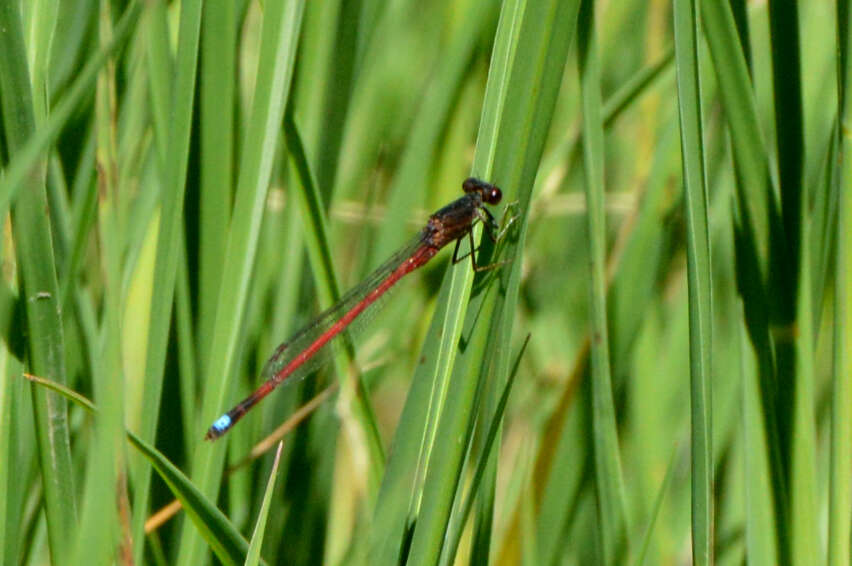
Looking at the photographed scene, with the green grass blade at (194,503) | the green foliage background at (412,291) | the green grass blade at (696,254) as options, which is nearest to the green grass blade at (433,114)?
the green foliage background at (412,291)

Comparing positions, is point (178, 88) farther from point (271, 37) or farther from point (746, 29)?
point (746, 29)

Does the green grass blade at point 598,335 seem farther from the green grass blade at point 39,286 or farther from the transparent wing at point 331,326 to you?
the green grass blade at point 39,286

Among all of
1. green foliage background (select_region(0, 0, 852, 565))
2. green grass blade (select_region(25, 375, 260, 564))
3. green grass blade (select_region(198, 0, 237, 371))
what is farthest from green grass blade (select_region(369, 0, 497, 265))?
green grass blade (select_region(25, 375, 260, 564))

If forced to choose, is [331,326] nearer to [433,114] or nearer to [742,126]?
[433,114]

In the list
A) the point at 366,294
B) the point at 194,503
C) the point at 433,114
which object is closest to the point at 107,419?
the point at 194,503

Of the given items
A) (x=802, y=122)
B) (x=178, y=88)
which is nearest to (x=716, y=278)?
(x=802, y=122)

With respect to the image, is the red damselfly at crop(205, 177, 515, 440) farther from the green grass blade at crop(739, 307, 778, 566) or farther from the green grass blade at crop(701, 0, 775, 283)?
the green grass blade at crop(739, 307, 778, 566)
